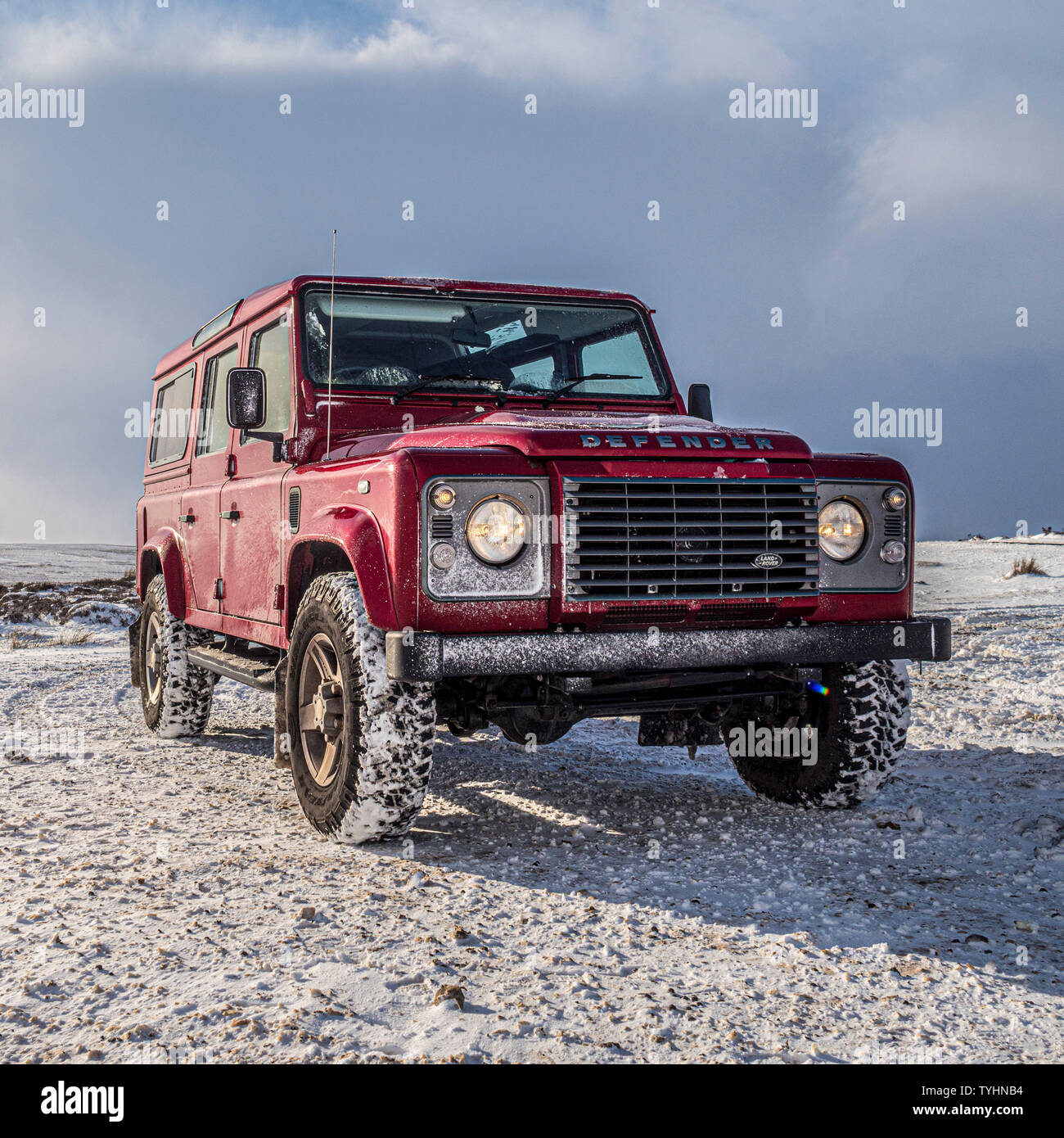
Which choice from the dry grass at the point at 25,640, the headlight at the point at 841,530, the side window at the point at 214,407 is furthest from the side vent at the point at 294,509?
the dry grass at the point at 25,640

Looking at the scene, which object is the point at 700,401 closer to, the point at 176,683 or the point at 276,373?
the point at 276,373

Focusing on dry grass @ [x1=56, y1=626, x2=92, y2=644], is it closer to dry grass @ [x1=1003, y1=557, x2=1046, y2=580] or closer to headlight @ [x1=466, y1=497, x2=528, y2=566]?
headlight @ [x1=466, y1=497, x2=528, y2=566]

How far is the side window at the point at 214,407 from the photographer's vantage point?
6214mm

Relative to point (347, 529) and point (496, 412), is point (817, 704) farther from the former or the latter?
point (347, 529)

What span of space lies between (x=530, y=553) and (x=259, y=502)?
6.77ft

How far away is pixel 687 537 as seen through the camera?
385cm

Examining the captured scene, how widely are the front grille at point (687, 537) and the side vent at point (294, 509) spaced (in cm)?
157

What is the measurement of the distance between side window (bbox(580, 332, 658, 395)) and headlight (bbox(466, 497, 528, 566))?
6.26 feet

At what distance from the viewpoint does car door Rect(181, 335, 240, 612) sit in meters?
6.12

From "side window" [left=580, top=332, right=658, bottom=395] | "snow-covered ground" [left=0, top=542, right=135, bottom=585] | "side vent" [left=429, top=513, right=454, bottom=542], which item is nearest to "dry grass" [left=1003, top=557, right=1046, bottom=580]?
"side window" [left=580, top=332, right=658, bottom=395]

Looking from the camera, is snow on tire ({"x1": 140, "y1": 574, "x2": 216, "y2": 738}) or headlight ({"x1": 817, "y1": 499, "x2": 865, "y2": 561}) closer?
headlight ({"x1": 817, "y1": 499, "x2": 865, "y2": 561})

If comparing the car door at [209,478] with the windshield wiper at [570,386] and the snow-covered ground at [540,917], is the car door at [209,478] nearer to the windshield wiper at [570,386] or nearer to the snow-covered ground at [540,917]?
the snow-covered ground at [540,917]

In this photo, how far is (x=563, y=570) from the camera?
3.73m

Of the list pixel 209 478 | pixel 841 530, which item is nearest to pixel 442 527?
pixel 841 530
